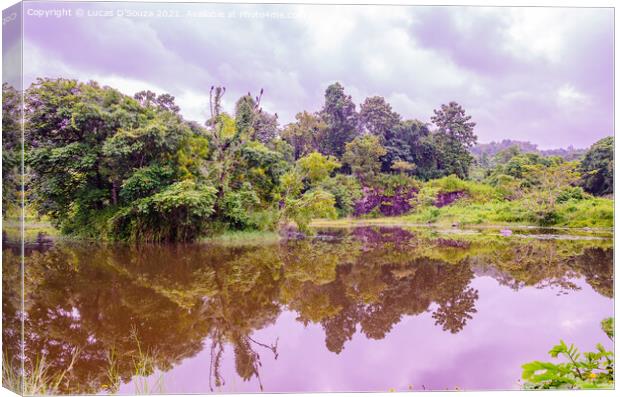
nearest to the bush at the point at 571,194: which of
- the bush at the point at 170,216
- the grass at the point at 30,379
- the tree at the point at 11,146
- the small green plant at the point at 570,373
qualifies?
the small green plant at the point at 570,373

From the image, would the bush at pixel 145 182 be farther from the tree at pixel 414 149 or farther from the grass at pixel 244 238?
the tree at pixel 414 149

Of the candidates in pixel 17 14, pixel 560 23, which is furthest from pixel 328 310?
pixel 17 14

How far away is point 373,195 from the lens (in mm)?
5539

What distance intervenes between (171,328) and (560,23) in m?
3.89

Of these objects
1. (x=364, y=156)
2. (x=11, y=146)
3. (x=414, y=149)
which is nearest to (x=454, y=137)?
(x=414, y=149)

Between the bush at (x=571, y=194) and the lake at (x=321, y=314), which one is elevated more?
the bush at (x=571, y=194)

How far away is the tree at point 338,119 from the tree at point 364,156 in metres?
0.08

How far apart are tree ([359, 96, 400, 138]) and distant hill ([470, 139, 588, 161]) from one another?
35.8 inches

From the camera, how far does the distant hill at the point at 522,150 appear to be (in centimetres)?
415

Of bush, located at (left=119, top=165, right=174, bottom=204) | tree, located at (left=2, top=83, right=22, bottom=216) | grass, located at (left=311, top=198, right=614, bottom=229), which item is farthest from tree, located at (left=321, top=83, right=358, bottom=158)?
bush, located at (left=119, top=165, right=174, bottom=204)

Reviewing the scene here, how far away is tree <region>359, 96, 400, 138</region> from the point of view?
14.3 feet

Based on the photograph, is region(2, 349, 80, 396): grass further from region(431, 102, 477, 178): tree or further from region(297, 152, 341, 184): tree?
region(431, 102, 477, 178): tree

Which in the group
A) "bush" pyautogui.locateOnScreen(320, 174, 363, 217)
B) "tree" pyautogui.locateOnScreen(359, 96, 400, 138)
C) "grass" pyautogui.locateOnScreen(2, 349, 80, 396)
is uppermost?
"tree" pyautogui.locateOnScreen(359, 96, 400, 138)

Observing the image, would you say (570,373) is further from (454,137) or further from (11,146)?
(11,146)
